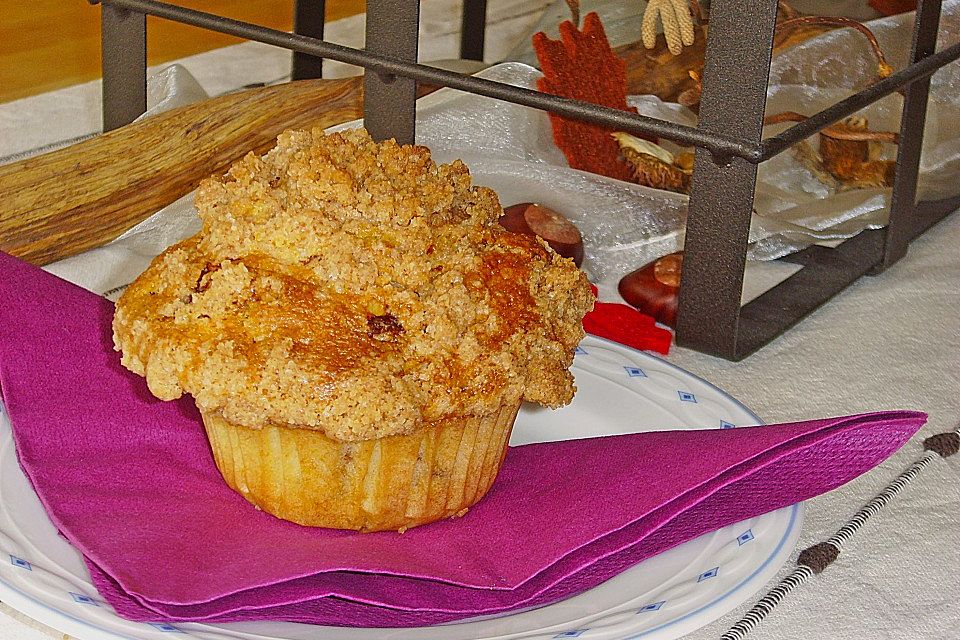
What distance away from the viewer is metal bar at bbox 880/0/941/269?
103cm

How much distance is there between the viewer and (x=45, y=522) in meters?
0.55

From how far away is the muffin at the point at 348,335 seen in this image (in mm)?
551

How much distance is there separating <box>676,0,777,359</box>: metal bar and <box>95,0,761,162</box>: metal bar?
0.04 ft

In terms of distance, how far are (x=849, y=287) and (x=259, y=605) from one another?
735mm

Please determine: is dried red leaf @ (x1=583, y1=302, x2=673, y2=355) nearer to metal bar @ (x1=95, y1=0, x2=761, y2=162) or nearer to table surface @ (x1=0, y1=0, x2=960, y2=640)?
table surface @ (x1=0, y1=0, x2=960, y2=640)

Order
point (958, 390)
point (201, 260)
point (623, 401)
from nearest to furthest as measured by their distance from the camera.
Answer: point (201, 260), point (623, 401), point (958, 390)

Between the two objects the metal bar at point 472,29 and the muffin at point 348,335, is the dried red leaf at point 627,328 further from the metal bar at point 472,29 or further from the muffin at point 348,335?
the metal bar at point 472,29

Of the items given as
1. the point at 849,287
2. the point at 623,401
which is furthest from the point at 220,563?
the point at 849,287

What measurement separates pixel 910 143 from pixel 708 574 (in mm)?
676

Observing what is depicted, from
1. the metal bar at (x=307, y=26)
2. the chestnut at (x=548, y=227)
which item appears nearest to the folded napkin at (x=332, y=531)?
the chestnut at (x=548, y=227)

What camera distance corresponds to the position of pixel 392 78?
3.33ft

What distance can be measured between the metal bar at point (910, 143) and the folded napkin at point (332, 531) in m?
0.54

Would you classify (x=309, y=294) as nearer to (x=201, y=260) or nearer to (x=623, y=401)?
(x=201, y=260)

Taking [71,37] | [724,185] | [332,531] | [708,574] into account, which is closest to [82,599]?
[332,531]
